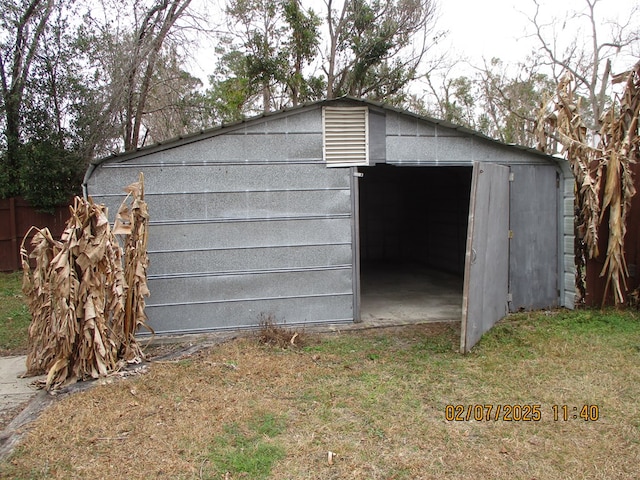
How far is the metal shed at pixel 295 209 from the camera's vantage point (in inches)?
217

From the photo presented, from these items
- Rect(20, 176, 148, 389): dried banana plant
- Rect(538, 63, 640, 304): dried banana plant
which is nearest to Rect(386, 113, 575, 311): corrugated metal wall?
Rect(538, 63, 640, 304): dried banana plant

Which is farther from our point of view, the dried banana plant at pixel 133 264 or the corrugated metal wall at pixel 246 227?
the corrugated metal wall at pixel 246 227

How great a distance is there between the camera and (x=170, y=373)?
14.1 ft

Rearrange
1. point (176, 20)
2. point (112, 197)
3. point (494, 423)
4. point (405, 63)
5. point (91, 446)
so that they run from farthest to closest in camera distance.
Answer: point (405, 63) < point (176, 20) < point (112, 197) < point (494, 423) < point (91, 446)

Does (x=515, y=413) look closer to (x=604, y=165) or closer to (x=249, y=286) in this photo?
(x=249, y=286)

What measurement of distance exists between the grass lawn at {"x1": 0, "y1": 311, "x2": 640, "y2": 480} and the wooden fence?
27.7ft

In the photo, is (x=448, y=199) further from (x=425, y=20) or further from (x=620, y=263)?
(x=425, y=20)

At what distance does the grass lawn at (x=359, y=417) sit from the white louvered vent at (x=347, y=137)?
2.27 meters

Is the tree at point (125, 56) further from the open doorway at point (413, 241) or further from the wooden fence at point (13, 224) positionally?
the open doorway at point (413, 241)

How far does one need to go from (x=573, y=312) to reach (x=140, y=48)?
10.5 meters

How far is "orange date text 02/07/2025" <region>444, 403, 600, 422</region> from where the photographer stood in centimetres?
333

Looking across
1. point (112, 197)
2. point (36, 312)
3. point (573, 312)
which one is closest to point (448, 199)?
point (573, 312)

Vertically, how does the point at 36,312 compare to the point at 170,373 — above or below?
above

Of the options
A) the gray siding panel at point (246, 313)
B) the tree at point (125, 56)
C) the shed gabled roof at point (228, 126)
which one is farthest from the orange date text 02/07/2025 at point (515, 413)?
the tree at point (125, 56)
